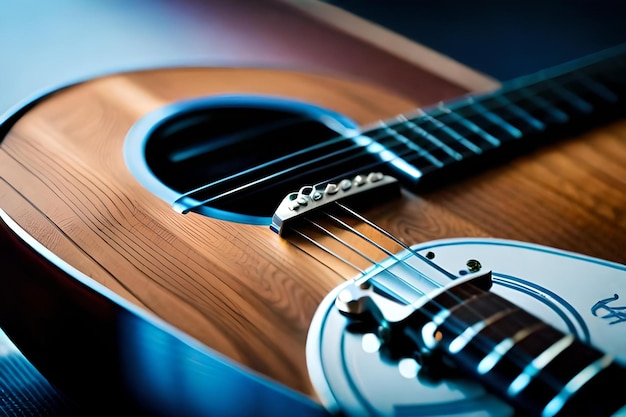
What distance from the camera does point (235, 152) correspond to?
2.86ft

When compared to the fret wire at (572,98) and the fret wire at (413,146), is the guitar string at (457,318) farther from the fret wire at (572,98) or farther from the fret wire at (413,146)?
the fret wire at (572,98)

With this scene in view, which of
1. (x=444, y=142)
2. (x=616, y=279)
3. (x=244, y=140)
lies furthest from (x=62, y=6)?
(x=616, y=279)

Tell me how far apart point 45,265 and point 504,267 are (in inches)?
15.5

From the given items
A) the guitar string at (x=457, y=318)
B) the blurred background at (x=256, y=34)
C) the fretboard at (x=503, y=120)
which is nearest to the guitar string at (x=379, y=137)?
the fretboard at (x=503, y=120)

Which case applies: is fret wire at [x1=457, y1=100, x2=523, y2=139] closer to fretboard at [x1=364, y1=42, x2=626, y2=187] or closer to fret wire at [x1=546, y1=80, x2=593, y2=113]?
fretboard at [x1=364, y1=42, x2=626, y2=187]

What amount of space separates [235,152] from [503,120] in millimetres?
345

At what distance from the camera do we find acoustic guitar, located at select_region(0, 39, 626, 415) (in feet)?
1.54

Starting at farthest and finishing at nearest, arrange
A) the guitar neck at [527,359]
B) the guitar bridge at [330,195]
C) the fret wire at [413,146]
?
the fret wire at [413,146]
the guitar bridge at [330,195]
the guitar neck at [527,359]

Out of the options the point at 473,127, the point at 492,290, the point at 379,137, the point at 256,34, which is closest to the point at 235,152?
the point at 379,137

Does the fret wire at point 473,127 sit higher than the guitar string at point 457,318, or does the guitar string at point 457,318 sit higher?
the fret wire at point 473,127

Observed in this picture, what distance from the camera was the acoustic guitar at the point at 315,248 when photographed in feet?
1.54

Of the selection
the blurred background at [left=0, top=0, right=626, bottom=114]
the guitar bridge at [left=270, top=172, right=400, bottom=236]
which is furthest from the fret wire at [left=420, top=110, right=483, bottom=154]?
the blurred background at [left=0, top=0, right=626, bottom=114]

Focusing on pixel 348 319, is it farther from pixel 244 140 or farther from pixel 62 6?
pixel 62 6

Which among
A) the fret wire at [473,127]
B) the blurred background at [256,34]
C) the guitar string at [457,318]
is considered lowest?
the guitar string at [457,318]
